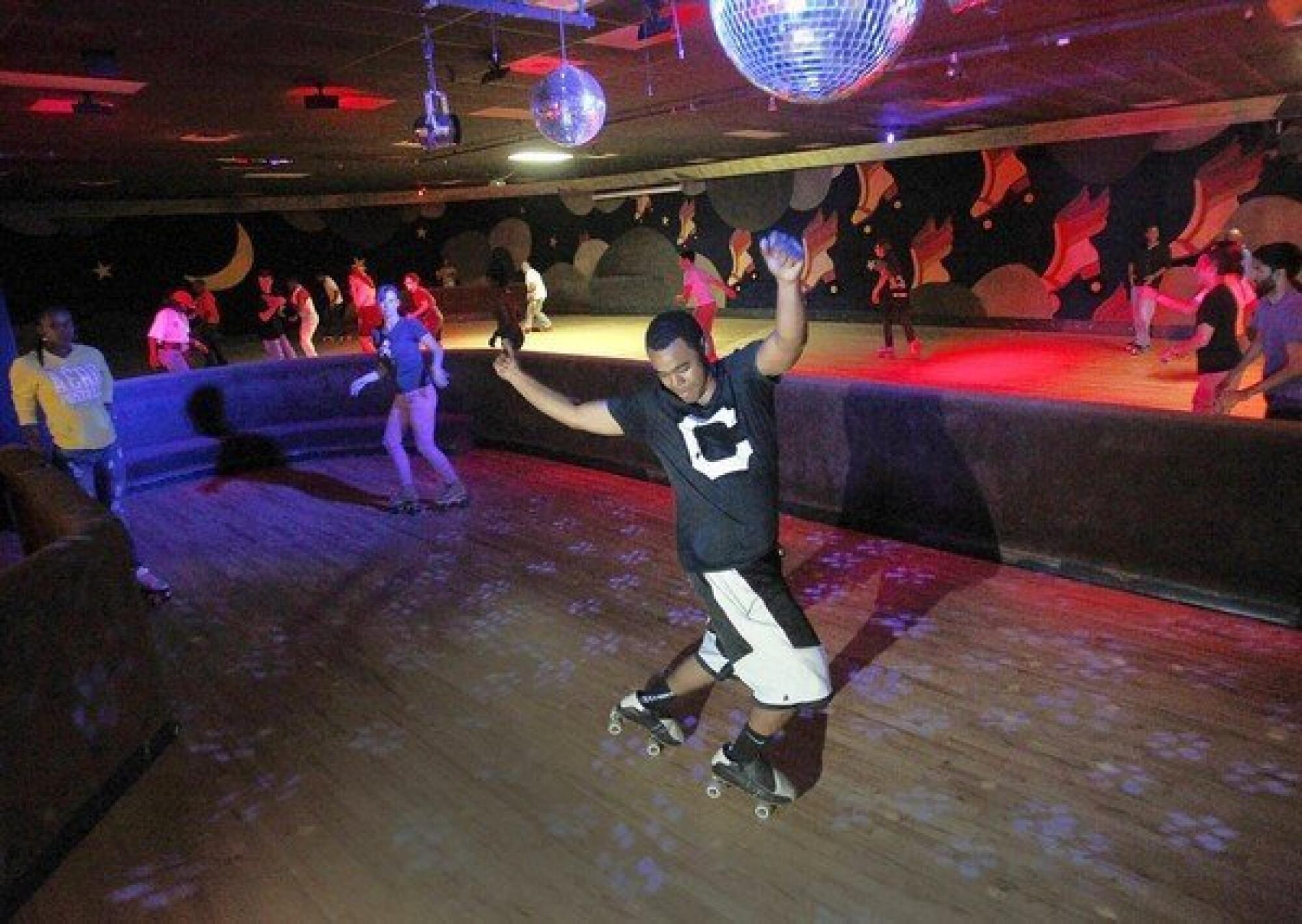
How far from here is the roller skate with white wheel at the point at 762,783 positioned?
291 centimetres

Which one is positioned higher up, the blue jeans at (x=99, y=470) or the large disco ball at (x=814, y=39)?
the large disco ball at (x=814, y=39)

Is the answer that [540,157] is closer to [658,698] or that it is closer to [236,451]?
[236,451]

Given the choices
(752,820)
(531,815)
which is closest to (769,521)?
(752,820)

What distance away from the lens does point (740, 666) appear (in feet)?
9.27

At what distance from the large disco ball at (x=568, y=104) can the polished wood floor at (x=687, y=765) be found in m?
2.53

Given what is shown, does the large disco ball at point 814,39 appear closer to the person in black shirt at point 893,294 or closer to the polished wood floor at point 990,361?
the polished wood floor at point 990,361

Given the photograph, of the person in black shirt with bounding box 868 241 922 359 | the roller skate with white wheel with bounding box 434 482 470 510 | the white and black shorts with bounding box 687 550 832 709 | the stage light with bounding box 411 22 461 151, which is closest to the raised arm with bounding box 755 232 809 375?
the white and black shorts with bounding box 687 550 832 709

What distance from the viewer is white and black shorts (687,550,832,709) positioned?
8.92 ft

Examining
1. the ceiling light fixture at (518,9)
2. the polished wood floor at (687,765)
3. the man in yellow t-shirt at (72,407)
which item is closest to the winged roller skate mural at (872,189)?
the ceiling light fixture at (518,9)

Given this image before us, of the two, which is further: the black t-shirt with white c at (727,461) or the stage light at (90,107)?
the stage light at (90,107)

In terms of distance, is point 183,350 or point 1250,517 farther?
point 183,350

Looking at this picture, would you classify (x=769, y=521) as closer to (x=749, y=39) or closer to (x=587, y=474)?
(x=749, y=39)

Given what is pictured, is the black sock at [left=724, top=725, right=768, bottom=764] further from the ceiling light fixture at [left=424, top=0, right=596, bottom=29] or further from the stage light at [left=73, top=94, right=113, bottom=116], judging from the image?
the stage light at [left=73, top=94, right=113, bottom=116]

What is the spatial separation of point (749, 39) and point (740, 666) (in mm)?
1950
